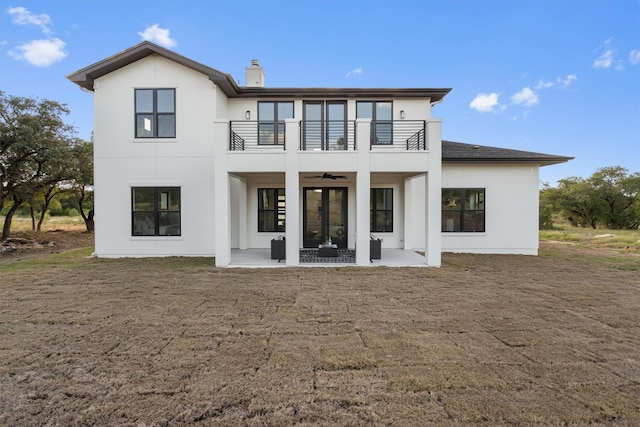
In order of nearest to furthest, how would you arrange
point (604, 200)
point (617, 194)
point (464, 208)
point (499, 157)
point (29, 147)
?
point (499, 157) < point (464, 208) < point (29, 147) < point (617, 194) < point (604, 200)

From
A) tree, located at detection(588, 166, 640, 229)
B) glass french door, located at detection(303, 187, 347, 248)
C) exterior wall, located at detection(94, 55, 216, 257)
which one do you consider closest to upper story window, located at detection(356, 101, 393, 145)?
glass french door, located at detection(303, 187, 347, 248)

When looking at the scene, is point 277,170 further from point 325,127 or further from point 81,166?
point 81,166

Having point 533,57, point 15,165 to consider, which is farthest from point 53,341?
point 533,57

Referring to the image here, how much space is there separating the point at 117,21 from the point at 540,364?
19.7 metres

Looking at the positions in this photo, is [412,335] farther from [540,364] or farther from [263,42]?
[263,42]

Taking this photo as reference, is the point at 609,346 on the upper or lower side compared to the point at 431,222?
lower

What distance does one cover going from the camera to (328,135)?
12.4 m

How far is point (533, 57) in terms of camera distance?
18047 mm

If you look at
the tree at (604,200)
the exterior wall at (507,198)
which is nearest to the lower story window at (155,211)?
the exterior wall at (507,198)

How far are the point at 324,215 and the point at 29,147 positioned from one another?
1527cm

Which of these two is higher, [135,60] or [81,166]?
[135,60]

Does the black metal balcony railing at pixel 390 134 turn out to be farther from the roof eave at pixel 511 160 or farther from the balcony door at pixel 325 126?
the roof eave at pixel 511 160

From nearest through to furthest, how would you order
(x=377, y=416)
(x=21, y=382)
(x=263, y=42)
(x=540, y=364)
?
(x=377, y=416) → (x=21, y=382) → (x=540, y=364) → (x=263, y=42)

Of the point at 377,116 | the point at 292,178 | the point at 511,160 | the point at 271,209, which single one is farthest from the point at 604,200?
the point at 292,178
